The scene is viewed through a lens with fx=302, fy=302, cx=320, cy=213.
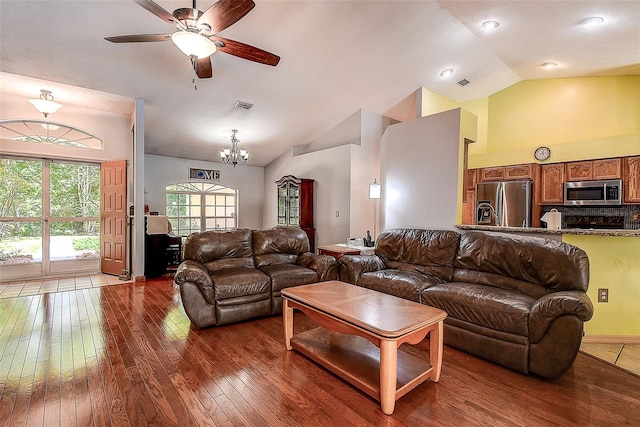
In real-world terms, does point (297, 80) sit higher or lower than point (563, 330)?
higher

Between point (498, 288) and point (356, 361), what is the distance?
5.26 feet

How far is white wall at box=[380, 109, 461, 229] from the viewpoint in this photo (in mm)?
4074

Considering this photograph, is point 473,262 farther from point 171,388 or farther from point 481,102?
point 481,102

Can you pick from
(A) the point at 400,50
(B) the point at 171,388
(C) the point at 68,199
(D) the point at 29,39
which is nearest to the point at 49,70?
(D) the point at 29,39

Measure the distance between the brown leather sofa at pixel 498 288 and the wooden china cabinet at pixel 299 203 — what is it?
3.16 m

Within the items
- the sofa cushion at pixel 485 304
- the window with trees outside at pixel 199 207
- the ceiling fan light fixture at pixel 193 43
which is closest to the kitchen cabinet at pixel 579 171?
the sofa cushion at pixel 485 304

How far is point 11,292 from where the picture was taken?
4.27 m

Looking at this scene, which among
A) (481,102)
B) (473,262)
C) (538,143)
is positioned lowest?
(473,262)

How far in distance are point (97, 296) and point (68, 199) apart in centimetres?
231

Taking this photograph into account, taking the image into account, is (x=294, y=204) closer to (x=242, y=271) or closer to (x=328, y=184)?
(x=328, y=184)

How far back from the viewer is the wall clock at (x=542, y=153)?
17.3ft

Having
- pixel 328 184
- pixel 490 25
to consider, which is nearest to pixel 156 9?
pixel 490 25

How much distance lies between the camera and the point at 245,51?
2969mm

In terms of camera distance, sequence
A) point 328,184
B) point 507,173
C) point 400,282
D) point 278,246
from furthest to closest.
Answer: point 328,184, point 507,173, point 278,246, point 400,282
